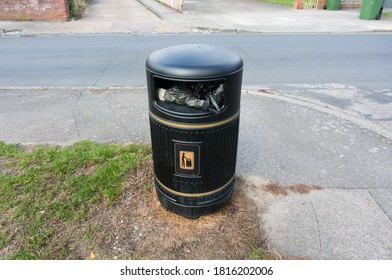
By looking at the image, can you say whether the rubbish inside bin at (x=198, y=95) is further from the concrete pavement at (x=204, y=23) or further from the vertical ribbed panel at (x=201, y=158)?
the concrete pavement at (x=204, y=23)

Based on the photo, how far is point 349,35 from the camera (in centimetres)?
1268

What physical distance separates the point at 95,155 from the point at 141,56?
19.0 ft

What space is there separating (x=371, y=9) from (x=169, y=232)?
1760 cm

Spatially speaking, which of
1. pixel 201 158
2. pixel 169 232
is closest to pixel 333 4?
pixel 201 158

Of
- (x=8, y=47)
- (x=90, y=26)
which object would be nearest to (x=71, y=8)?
(x=90, y=26)

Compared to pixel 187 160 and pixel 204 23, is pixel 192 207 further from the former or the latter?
pixel 204 23

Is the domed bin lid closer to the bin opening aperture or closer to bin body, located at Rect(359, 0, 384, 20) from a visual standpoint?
the bin opening aperture

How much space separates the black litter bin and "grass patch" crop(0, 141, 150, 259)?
2.94 feet

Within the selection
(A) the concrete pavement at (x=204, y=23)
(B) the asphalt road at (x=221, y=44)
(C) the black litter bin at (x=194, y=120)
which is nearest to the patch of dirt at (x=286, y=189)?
(C) the black litter bin at (x=194, y=120)

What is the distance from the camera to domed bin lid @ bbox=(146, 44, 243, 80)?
228 centimetres

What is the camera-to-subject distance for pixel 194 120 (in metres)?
2.39

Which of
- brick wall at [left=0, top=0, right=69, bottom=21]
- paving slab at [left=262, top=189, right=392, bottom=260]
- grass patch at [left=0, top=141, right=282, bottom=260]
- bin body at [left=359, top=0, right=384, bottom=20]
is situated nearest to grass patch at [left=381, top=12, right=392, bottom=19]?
bin body at [left=359, top=0, right=384, bottom=20]

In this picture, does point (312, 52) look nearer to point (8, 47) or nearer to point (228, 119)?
point (228, 119)

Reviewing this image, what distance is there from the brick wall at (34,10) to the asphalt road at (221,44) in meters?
3.75
